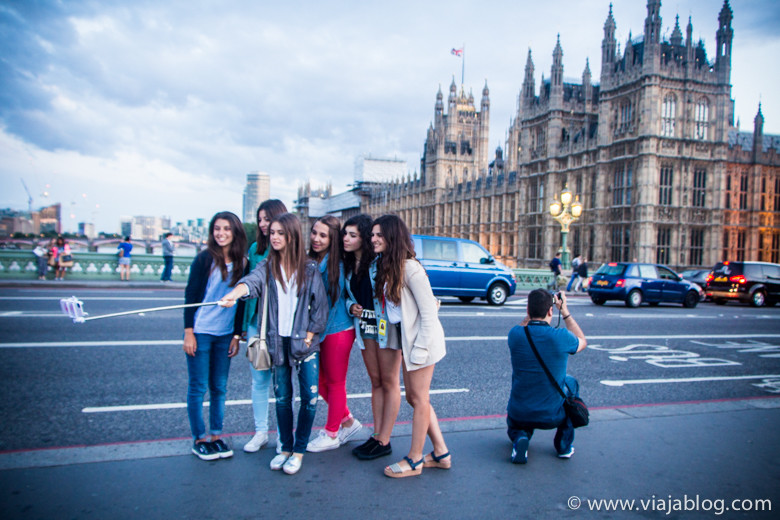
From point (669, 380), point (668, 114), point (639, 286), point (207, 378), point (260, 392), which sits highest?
point (668, 114)

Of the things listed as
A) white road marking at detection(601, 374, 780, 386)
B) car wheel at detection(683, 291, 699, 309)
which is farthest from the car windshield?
white road marking at detection(601, 374, 780, 386)

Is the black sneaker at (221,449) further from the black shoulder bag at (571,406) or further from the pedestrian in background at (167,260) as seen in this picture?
the pedestrian in background at (167,260)

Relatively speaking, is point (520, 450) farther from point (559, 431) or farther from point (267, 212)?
point (267, 212)

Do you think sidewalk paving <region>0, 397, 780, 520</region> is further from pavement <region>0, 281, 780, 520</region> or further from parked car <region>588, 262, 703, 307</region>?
parked car <region>588, 262, 703, 307</region>

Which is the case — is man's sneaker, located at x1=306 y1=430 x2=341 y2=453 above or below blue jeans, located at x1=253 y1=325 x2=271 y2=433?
below

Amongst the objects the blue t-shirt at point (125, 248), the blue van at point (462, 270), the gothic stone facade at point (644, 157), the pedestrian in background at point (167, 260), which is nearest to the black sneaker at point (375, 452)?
the blue van at point (462, 270)

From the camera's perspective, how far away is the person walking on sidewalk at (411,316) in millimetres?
3629

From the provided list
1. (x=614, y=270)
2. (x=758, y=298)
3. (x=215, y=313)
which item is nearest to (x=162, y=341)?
(x=215, y=313)

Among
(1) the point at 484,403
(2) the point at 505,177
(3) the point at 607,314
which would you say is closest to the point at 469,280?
(3) the point at 607,314

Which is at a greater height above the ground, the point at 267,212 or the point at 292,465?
the point at 267,212

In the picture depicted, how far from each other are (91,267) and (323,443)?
19207mm

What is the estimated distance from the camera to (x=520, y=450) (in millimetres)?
3906

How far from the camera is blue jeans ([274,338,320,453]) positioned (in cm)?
377

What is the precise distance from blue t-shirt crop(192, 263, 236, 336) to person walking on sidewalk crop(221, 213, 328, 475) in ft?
1.21
